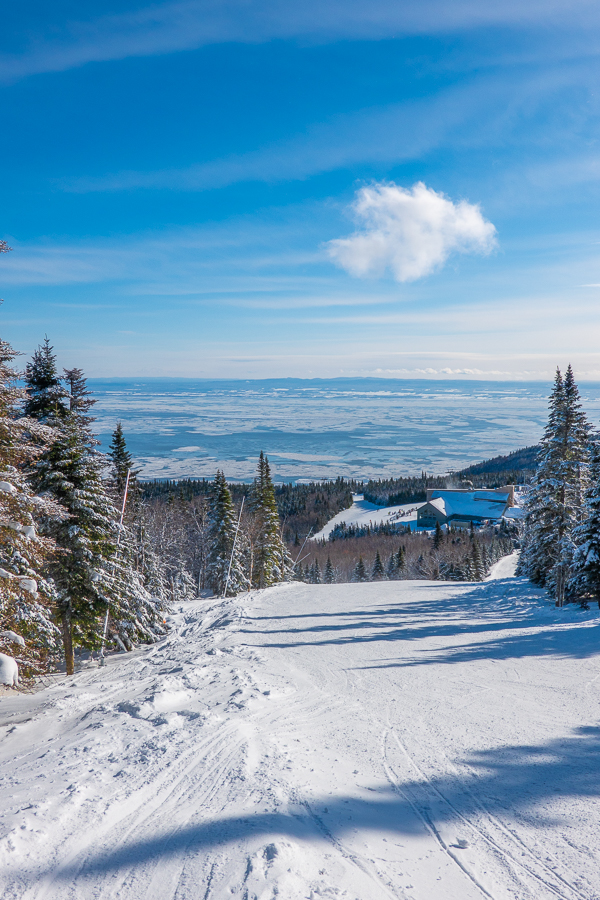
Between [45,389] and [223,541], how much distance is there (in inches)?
810

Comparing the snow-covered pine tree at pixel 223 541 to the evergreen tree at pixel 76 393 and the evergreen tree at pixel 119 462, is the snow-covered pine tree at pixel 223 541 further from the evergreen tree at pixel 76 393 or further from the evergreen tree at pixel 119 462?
the evergreen tree at pixel 76 393

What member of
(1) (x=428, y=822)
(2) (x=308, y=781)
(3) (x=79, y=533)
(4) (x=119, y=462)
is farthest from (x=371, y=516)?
(1) (x=428, y=822)

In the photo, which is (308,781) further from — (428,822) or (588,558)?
(588,558)

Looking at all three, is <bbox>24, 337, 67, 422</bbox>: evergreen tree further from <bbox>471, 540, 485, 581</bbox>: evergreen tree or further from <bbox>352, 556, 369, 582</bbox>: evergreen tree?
<bbox>352, 556, 369, 582</bbox>: evergreen tree

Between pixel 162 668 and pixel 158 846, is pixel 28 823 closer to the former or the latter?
pixel 158 846

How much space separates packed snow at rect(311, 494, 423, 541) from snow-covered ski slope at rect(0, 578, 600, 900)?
328 ft

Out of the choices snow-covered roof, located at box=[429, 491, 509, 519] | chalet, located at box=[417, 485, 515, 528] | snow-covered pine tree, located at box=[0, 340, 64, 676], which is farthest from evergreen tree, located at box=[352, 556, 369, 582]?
snow-covered pine tree, located at box=[0, 340, 64, 676]

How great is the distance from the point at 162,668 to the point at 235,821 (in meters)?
8.15

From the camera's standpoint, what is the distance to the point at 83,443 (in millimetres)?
16609

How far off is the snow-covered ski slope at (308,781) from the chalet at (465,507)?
103182mm

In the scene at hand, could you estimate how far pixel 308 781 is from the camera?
584cm

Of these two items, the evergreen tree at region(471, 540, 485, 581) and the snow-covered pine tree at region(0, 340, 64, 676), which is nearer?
the snow-covered pine tree at region(0, 340, 64, 676)

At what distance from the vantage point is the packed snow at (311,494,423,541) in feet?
396

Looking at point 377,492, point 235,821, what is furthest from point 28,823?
point 377,492
